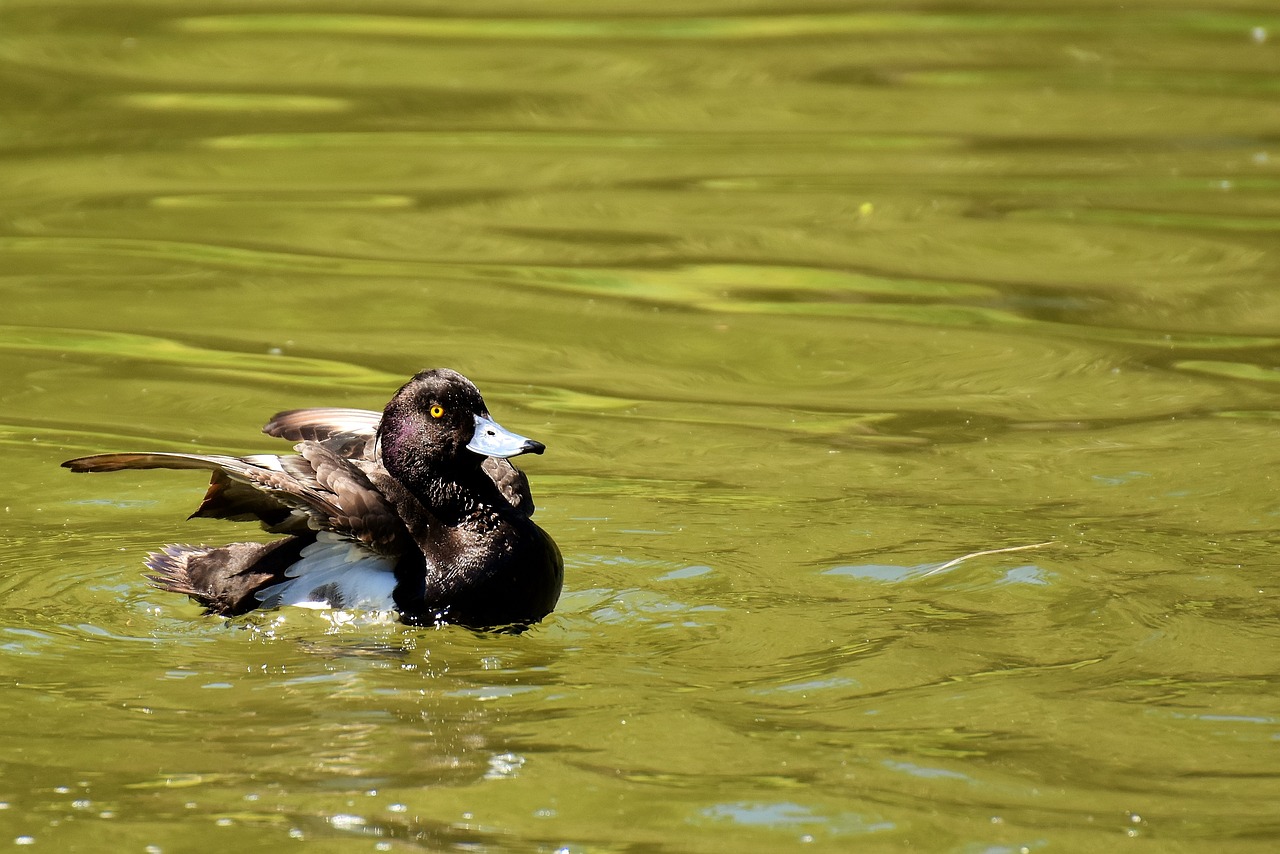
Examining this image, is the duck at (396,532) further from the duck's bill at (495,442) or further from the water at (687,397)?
the water at (687,397)

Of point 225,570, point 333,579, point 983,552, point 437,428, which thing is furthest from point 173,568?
point 983,552

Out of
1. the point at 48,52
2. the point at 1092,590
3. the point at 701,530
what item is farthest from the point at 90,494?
the point at 48,52

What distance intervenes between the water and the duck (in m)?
0.12

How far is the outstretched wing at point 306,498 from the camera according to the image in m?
5.98

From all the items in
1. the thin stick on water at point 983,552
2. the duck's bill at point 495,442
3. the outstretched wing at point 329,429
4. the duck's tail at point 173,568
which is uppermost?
the duck's bill at point 495,442

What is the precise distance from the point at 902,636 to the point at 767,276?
4529mm

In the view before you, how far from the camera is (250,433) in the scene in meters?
8.41

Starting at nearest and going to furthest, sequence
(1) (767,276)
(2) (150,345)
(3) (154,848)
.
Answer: (3) (154,848) → (2) (150,345) → (1) (767,276)

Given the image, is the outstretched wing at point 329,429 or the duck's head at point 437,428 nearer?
the duck's head at point 437,428

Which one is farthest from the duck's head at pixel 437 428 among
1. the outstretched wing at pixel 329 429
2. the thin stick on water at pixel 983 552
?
the thin stick on water at pixel 983 552

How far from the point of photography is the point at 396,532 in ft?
20.8

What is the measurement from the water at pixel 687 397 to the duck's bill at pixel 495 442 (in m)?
0.61

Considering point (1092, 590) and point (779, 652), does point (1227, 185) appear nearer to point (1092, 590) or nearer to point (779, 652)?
point (1092, 590)

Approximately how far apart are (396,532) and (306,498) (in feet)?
1.39
